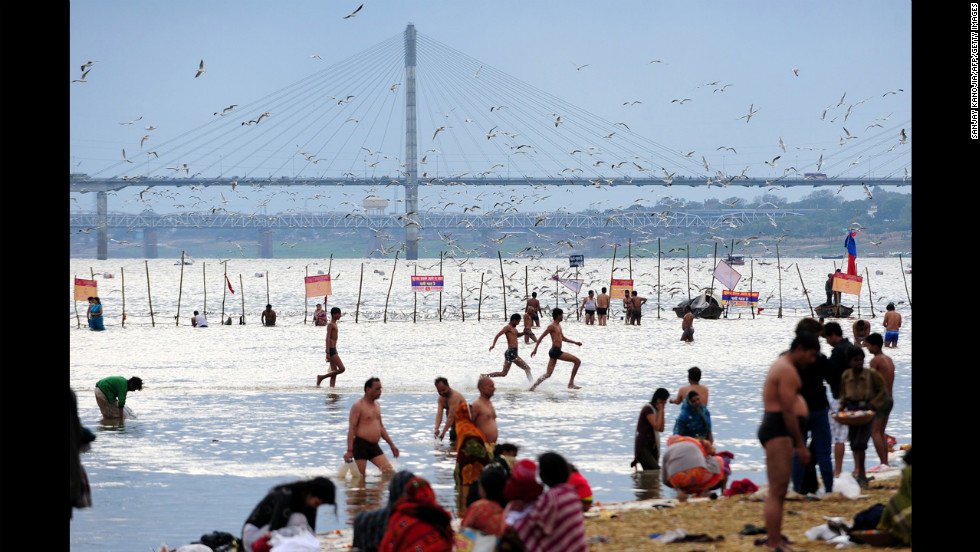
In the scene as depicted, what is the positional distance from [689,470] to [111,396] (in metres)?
8.61

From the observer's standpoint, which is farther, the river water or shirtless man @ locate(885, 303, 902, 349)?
shirtless man @ locate(885, 303, 902, 349)

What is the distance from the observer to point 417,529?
5.98 metres

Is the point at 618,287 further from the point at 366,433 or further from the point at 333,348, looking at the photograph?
the point at 366,433

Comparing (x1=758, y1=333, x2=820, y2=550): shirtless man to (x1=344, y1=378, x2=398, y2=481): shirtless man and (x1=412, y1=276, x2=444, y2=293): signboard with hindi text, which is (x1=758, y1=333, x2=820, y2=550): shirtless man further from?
(x1=412, y1=276, x2=444, y2=293): signboard with hindi text

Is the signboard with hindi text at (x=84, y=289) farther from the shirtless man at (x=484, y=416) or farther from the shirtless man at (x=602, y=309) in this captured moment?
the shirtless man at (x=484, y=416)

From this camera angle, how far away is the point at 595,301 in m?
38.3

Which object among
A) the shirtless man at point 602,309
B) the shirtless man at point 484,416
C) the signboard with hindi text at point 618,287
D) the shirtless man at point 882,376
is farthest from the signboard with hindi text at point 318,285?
the shirtless man at point 882,376

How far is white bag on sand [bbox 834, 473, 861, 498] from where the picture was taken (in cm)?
838

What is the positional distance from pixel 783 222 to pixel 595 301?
126 meters

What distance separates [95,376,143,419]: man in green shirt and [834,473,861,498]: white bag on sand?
31.0ft

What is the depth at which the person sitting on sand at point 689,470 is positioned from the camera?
9.28 metres


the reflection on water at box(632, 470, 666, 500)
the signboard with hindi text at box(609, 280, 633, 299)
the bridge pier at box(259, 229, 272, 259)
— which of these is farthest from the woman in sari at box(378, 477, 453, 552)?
the bridge pier at box(259, 229, 272, 259)

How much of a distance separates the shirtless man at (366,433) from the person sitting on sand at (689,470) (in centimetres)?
273
